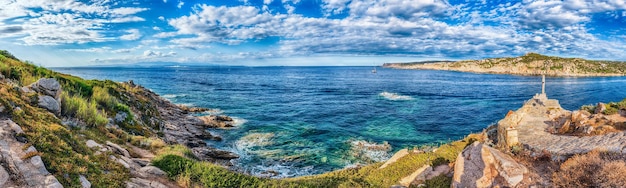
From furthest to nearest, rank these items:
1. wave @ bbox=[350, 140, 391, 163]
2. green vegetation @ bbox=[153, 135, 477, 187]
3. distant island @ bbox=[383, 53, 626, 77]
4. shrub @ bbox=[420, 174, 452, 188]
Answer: distant island @ bbox=[383, 53, 626, 77] < wave @ bbox=[350, 140, 391, 163] < shrub @ bbox=[420, 174, 452, 188] < green vegetation @ bbox=[153, 135, 477, 187]

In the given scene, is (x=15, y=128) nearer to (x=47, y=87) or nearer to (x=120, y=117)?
(x=47, y=87)

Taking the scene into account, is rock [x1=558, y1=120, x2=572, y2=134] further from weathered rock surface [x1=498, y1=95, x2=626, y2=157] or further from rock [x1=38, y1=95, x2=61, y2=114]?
rock [x1=38, y1=95, x2=61, y2=114]

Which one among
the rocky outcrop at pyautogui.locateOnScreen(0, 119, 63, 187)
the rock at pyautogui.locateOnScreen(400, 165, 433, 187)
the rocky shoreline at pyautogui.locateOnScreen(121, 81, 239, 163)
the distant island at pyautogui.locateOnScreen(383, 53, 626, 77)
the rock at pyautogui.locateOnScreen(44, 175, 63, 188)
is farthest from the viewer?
the distant island at pyautogui.locateOnScreen(383, 53, 626, 77)

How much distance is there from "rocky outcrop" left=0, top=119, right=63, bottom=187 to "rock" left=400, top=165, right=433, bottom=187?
10824 millimetres

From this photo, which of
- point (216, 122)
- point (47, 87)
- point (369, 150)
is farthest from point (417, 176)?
point (216, 122)

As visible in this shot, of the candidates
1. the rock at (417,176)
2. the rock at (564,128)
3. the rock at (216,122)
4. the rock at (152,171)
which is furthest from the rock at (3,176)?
the rock at (216,122)

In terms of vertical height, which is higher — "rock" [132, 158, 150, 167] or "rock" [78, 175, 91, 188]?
"rock" [78, 175, 91, 188]

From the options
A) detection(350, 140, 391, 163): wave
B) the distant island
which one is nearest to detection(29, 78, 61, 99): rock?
detection(350, 140, 391, 163): wave

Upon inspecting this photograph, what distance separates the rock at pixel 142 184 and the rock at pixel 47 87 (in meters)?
7.52

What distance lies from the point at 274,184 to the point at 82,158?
5.74 meters

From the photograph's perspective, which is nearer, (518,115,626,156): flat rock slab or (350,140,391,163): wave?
(518,115,626,156): flat rock slab

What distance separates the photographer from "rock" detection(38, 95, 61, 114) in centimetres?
1142

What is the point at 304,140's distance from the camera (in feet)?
94.7

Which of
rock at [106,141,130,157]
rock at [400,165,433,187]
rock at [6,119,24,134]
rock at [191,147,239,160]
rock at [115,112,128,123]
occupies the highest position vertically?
rock at [6,119,24,134]
